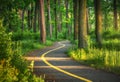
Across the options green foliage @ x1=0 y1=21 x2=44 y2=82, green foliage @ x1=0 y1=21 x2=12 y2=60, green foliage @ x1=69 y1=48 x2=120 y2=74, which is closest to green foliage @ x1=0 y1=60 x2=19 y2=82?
green foliage @ x1=0 y1=21 x2=44 y2=82

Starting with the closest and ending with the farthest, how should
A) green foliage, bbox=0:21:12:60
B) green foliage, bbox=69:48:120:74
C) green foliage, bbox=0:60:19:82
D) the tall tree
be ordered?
green foliage, bbox=0:60:19:82, green foliage, bbox=0:21:12:60, green foliage, bbox=69:48:120:74, the tall tree

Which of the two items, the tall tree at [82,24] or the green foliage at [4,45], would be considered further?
the tall tree at [82,24]

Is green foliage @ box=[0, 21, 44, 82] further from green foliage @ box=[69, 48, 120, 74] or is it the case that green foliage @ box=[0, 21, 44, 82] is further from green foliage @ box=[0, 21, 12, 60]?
green foliage @ box=[69, 48, 120, 74]

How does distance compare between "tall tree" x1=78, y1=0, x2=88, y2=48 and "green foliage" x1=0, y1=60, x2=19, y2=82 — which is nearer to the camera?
"green foliage" x1=0, y1=60, x2=19, y2=82

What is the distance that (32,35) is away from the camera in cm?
6575

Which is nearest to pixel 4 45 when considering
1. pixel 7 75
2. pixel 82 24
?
pixel 7 75

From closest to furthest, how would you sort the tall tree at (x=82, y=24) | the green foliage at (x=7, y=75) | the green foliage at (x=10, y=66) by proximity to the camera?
the green foliage at (x=7, y=75), the green foliage at (x=10, y=66), the tall tree at (x=82, y=24)

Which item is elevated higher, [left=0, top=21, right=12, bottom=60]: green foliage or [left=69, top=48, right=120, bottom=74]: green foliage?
[left=0, top=21, right=12, bottom=60]: green foliage

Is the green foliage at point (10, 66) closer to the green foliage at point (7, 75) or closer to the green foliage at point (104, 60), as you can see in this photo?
the green foliage at point (7, 75)

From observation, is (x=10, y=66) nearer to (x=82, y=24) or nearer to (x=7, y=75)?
(x=7, y=75)

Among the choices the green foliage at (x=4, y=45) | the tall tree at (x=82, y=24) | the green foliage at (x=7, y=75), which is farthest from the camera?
the tall tree at (x=82, y=24)

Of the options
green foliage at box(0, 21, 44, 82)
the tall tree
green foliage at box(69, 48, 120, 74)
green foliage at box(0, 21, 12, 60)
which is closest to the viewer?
green foliage at box(0, 21, 44, 82)

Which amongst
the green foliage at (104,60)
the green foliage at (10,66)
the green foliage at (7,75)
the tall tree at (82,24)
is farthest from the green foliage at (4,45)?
the tall tree at (82,24)

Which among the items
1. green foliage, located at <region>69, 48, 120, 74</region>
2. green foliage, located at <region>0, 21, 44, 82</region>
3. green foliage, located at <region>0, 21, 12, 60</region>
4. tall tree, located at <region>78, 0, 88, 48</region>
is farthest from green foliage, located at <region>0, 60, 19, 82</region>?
tall tree, located at <region>78, 0, 88, 48</region>
